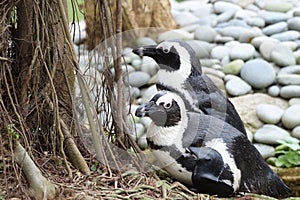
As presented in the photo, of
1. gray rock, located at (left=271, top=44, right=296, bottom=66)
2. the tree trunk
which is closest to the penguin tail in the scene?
gray rock, located at (left=271, top=44, right=296, bottom=66)

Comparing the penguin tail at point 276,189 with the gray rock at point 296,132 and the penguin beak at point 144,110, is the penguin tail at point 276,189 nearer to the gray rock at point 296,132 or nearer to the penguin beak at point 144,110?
the penguin beak at point 144,110

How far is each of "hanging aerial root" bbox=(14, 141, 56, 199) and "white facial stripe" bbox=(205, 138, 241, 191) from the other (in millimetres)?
598

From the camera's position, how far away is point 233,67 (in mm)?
4668

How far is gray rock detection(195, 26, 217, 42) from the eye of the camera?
521 centimetres

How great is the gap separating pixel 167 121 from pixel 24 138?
50 centimetres

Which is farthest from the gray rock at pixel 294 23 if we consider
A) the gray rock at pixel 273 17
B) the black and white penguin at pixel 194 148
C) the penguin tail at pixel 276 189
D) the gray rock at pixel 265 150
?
the black and white penguin at pixel 194 148

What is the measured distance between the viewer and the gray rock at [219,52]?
491cm

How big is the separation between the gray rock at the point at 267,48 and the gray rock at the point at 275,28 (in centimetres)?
30

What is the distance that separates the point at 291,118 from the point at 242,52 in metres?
0.82

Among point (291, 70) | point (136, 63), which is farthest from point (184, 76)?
point (291, 70)

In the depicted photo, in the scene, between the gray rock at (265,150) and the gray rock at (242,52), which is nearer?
the gray rock at (265,150)

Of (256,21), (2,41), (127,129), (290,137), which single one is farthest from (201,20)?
(2,41)

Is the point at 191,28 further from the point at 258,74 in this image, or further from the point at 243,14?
the point at 258,74

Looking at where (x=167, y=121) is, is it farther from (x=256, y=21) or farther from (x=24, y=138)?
(x=256, y=21)
